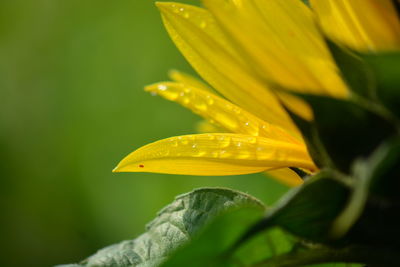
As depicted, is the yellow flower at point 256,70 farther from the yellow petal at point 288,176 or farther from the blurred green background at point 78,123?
the blurred green background at point 78,123

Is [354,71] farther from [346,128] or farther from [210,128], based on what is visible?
[210,128]

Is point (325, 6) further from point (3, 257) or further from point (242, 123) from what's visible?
point (3, 257)

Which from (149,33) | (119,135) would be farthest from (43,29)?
(119,135)

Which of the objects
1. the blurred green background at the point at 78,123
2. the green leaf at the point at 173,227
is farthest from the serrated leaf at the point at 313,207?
the blurred green background at the point at 78,123

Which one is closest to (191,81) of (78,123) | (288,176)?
(288,176)

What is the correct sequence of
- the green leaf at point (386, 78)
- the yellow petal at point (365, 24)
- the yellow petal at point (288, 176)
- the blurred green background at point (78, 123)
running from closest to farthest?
the green leaf at point (386, 78) < the yellow petal at point (365, 24) < the yellow petal at point (288, 176) < the blurred green background at point (78, 123)
